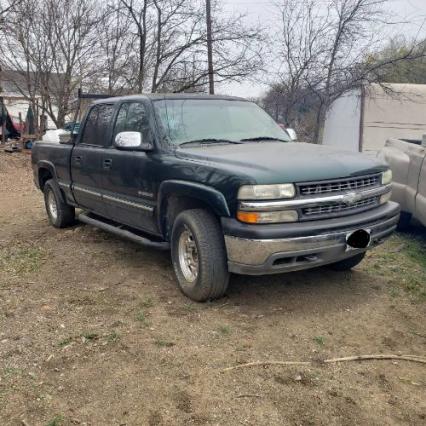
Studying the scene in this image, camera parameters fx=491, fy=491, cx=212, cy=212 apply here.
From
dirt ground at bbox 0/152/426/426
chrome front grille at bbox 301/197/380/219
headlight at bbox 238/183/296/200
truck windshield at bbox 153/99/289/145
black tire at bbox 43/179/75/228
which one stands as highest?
truck windshield at bbox 153/99/289/145

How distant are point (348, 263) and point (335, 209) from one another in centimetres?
115

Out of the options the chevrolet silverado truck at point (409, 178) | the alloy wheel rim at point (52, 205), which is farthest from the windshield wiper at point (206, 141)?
the alloy wheel rim at point (52, 205)

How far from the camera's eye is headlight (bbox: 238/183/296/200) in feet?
11.5

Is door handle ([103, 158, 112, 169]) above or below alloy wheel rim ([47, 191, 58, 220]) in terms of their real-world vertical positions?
above

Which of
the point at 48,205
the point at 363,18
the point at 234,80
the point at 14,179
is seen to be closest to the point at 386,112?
the point at 363,18

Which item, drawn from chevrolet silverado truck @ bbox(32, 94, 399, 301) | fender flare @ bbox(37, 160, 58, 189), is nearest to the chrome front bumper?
chevrolet silverado truck @ bbox(32, 94, 399, 301)

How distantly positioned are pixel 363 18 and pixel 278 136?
12.4 m

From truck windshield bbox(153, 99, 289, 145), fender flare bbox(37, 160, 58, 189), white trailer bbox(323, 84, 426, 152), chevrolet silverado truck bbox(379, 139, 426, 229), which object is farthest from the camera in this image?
white trailer bbox(323, 84, 426, 152)

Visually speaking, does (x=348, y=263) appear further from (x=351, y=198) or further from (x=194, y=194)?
(x=194, y=194)

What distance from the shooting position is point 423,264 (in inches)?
207

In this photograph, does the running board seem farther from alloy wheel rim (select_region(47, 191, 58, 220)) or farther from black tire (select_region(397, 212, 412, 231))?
black tire (select_region(397, 212, 412, 231))

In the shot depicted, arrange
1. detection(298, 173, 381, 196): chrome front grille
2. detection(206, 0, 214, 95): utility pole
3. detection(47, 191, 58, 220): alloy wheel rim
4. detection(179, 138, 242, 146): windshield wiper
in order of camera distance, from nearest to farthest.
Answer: detection(298, 173, 381, 196): chrome front grille < detection(179, 138, 242, 146): windshield wiper < detection(47, 191, 58, 220): alloy wheel rim < detection(206, 0, 214, 95): utility pole

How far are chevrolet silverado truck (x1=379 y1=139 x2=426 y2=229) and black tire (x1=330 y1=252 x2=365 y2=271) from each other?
0.98 m

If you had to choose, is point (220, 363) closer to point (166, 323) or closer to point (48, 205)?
point (166, 323)
